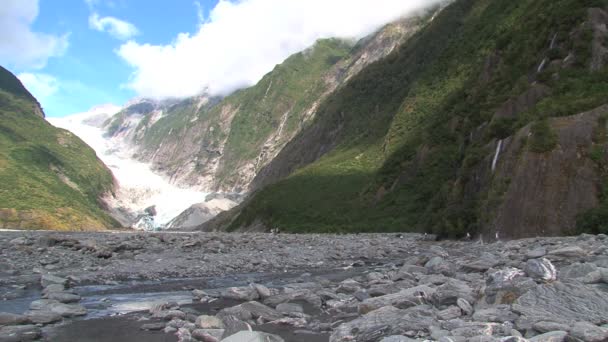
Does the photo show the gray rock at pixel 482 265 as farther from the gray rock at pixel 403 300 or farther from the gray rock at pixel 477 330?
the gray rock at pixel 477 330

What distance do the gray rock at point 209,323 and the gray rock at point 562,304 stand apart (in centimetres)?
706

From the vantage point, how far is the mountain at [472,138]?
29844 millimetres

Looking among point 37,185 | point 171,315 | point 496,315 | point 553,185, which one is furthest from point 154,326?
point 37,185

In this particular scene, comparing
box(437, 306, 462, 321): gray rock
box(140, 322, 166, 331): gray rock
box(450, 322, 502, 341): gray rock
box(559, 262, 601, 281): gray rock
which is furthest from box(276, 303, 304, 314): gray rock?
box(559, 262, 601, 281): gray rock

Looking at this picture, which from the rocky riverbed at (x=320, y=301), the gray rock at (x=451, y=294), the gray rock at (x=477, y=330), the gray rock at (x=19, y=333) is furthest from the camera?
the gray rock at (x=451, y=294)

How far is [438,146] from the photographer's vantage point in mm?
72625

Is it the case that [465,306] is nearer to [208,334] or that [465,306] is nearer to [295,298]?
[208,334]

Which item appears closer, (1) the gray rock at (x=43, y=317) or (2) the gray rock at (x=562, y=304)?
(2) the gray rock at (x=562, y=304)

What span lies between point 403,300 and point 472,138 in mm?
40503

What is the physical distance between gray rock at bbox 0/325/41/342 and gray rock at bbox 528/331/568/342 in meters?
11.1

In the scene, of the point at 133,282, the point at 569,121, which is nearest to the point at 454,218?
the point at 569,121

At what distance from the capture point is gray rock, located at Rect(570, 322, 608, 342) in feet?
27.5

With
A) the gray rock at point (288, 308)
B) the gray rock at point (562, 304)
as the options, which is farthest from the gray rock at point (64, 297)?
the gray rock at point (562, 304)

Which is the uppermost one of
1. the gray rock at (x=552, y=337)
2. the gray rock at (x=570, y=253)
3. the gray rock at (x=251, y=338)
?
the gray rock at (x=570, y=253)
